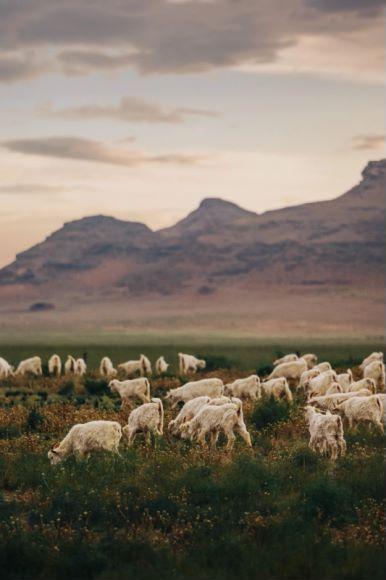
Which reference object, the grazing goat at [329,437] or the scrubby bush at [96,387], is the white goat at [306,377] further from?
the grazing goat at [329,437]

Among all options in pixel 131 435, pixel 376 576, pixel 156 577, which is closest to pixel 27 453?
pixel 131 435

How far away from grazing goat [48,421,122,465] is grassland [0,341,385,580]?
27 cm

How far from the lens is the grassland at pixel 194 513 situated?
1297 centimetres

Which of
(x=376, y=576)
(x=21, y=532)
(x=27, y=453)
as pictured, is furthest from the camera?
(x=27, y=453)

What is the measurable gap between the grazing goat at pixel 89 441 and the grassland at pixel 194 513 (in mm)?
267

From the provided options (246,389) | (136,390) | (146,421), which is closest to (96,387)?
(136,390)

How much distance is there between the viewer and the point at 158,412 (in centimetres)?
2000

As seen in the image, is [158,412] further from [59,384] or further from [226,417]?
[59,384]

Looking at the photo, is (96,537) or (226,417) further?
(226,417)

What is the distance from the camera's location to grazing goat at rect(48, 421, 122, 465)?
1772 centimetres

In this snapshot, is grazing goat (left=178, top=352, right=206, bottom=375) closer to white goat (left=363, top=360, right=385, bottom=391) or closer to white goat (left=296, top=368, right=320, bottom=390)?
white goat (left=363, top=360, right=385, bottom=391)

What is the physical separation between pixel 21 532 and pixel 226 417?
243 inches

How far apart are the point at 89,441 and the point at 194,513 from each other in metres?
3.56

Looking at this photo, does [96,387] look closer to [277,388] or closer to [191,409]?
[277,388]
